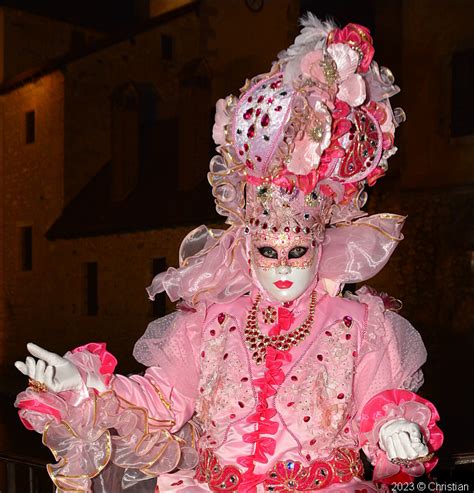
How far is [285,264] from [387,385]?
0.36 metres

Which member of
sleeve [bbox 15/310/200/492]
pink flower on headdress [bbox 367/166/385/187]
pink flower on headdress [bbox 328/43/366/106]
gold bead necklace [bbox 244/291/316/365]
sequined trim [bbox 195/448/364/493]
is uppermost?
pink flower on headdress [bbox 328/43/366/106]

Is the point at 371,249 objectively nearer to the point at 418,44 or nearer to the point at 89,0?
the point at 418,44

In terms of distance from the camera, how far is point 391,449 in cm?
163

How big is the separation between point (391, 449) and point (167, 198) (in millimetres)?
7351

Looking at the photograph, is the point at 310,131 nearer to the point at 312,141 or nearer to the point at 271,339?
the point at 312,141

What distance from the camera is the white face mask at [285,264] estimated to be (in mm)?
1909

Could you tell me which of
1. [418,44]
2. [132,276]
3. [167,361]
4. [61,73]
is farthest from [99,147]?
[167,361]

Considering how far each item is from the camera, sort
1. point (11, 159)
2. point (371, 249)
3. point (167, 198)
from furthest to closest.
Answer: point (11, 159)
point (167, 198)
point (371, 249)

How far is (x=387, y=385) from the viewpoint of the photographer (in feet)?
6.11

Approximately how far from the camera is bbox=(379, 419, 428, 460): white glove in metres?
1.59

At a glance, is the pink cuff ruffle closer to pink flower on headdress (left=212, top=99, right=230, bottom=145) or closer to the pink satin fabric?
the pink satin fabric

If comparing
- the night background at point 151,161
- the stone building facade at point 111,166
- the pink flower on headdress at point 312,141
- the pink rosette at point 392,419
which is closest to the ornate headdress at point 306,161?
the pink flower on headdress at point 312,141

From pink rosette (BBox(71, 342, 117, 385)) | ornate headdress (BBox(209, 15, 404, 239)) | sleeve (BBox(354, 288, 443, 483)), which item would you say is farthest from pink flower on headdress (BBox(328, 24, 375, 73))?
pink rosette (BBox(71, 342, 117, 385))

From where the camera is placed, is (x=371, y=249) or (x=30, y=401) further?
(x=371, y=249)
